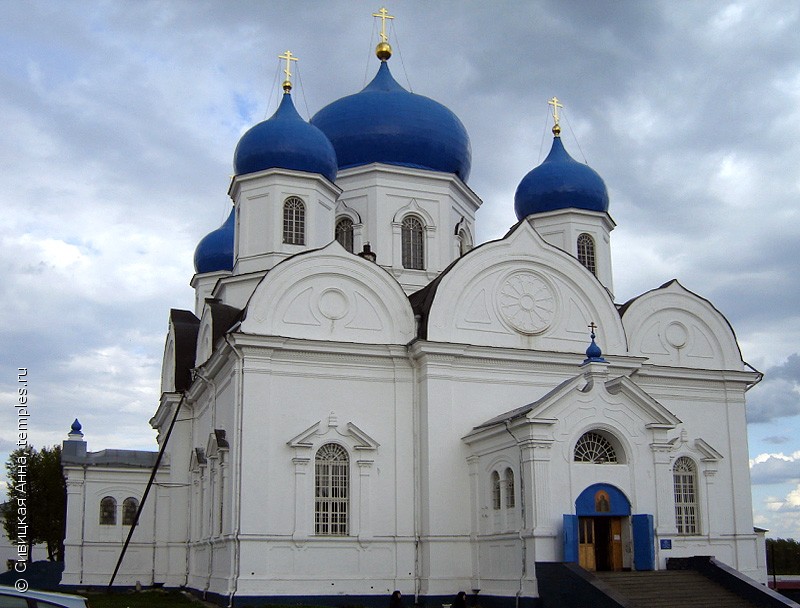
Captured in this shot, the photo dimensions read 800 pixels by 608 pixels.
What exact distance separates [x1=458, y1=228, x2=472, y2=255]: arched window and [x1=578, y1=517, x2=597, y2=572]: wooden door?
373 inches

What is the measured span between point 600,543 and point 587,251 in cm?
1002

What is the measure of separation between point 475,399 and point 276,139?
846 centimetres

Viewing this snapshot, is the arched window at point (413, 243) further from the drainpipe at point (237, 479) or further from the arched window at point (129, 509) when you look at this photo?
the arched window at point (129, 509)

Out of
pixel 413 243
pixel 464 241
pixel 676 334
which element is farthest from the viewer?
pixel 464 241

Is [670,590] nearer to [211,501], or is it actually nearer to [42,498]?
[211,501]

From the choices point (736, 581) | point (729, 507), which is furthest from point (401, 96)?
point (736, 581)

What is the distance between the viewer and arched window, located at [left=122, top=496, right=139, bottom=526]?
2627 centimetres

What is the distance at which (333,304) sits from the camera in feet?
67.1

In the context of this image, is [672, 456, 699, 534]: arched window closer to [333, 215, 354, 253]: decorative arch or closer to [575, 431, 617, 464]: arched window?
[575, 431, 617, 464]: arched window

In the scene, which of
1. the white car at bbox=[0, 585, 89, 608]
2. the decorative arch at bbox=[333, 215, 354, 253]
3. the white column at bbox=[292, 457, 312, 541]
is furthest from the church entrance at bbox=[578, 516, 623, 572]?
the white car at bbox=[0, 585, 89, 608]

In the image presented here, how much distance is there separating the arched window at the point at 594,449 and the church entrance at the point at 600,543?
1.14 m

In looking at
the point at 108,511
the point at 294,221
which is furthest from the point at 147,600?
the point at 294,221

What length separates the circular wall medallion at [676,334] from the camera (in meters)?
23.1

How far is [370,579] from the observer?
62.7ft
